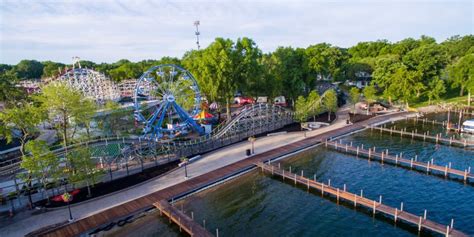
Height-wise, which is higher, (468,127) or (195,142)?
(195,142)

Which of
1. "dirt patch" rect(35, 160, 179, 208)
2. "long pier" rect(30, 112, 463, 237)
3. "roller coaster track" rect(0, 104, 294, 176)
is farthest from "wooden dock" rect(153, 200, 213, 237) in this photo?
"roller coaster track" rect(0, 104, 294, 176)

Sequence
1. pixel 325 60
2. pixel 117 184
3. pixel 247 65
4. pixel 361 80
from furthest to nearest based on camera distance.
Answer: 1. pixel 361 80
2. pixel 325 60
3. pixel 247 65
4. pixel 117 184

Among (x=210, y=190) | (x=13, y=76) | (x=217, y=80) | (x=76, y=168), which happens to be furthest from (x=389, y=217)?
(x=13, y=76)

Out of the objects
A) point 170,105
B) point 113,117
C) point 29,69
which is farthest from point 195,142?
point 29,69

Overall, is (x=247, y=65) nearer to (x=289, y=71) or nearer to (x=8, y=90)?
(x=289, y=71)

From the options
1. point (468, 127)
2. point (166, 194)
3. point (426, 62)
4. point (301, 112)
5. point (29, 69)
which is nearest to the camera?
point (166, 194)

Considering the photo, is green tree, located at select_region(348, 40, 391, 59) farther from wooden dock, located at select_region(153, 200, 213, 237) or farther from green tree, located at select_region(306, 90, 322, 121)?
wooden dock, located at select_region(153, 200, 213, 237)
